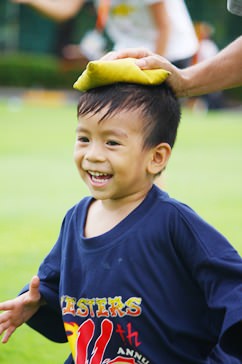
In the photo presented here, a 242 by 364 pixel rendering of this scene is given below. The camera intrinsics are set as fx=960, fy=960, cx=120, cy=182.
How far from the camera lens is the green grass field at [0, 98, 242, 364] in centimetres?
458

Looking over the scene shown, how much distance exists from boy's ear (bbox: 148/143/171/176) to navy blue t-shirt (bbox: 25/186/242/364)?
0.08m

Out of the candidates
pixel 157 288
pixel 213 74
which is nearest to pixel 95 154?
pixel 157 288

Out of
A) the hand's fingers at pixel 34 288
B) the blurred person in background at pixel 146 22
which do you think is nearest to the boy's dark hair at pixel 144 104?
the hand's fingers at pixel 34 288

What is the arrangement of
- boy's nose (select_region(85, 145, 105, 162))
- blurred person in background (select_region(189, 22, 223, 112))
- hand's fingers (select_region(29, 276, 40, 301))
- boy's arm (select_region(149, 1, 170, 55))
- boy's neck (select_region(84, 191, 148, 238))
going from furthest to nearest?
1. blurred person in background (select_region(189, 22, 223, 112))
2. boy's arm (select_region(149, 1, 170, 55))
3. hand's fingers (select_region(29, 276, 40, 301))
4. boy's neck (select_region(84, 191, 148, 238))
5. boy's nose (select_region(85, 145, 105, 162))

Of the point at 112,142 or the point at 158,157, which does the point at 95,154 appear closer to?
the point at 112,142

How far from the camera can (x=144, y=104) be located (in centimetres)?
289

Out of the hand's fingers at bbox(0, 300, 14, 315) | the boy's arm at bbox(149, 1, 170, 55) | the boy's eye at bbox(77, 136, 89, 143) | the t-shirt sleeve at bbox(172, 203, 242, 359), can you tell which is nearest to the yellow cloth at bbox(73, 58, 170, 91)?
the boy's eye at bbox(77, 136, 89, 143)

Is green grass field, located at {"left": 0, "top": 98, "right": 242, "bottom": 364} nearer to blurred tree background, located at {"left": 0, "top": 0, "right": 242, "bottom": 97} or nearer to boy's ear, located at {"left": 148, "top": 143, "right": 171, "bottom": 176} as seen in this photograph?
boy's ear, located at {"left": 148, "top": 143, "right": 171, "bottom": 176}

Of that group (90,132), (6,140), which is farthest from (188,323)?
(6,140)

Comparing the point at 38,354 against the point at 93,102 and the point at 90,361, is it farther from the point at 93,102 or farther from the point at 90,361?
the point at 93,102

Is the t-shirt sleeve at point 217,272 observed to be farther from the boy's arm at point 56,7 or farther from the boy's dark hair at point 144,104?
the boy's arm at point 56,7

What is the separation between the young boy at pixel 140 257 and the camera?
279cm

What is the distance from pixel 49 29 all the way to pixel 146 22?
25705mm

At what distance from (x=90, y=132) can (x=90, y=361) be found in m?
0.71
